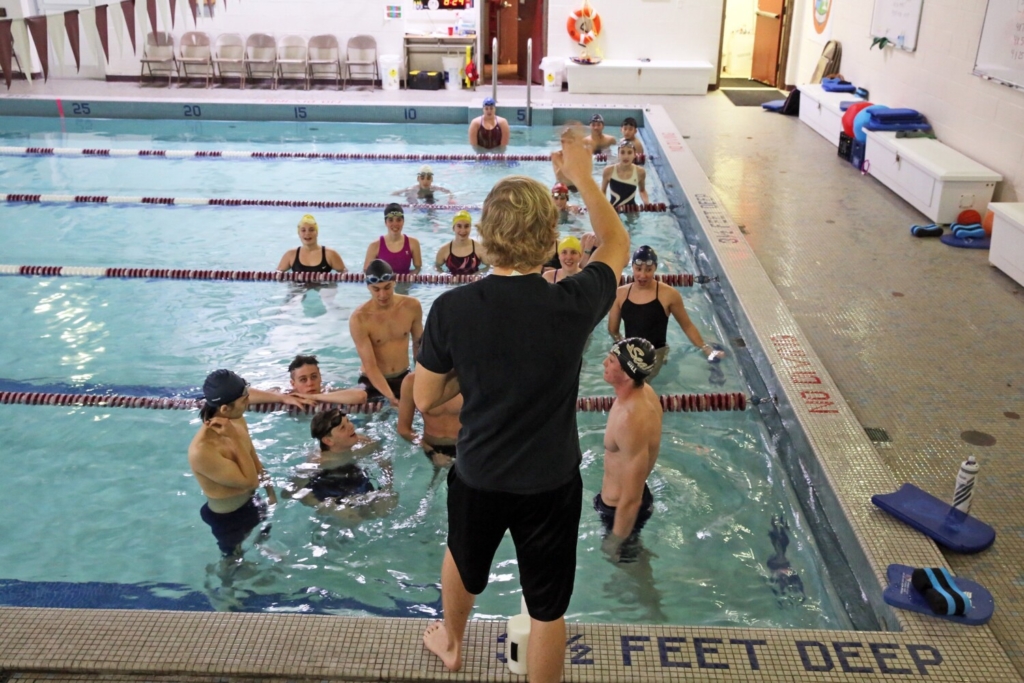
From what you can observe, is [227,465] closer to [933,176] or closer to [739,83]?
[933,176]

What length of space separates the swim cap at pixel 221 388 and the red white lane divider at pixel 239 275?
11.7 feet

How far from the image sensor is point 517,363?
6.98ft

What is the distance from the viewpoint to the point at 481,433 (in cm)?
223

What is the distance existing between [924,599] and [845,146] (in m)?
8.86

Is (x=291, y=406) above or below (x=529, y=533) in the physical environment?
below

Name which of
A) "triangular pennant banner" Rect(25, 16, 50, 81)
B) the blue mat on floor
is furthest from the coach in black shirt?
"triangular pennant banner" Rect(25, 16, 50, 81)

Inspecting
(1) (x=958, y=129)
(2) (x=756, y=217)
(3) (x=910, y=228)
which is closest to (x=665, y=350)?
(2) (x=756, y=217)

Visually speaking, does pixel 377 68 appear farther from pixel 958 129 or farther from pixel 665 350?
pixel 665 350

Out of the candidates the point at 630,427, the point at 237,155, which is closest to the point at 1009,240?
the point at 630,427

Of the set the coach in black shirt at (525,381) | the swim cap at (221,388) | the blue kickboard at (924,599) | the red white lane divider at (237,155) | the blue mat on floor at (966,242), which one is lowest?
the red white lane divider at (237,155)

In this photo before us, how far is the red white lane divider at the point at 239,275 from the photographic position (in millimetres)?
7273

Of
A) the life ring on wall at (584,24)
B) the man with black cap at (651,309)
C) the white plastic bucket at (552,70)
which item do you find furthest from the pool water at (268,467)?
the life ring on wall at (584,24)

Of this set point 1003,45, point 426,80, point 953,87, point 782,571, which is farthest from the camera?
point 426,80

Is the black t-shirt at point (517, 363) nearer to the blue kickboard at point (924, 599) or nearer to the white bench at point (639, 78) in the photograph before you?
the blue kickboard at point (924, 599)
